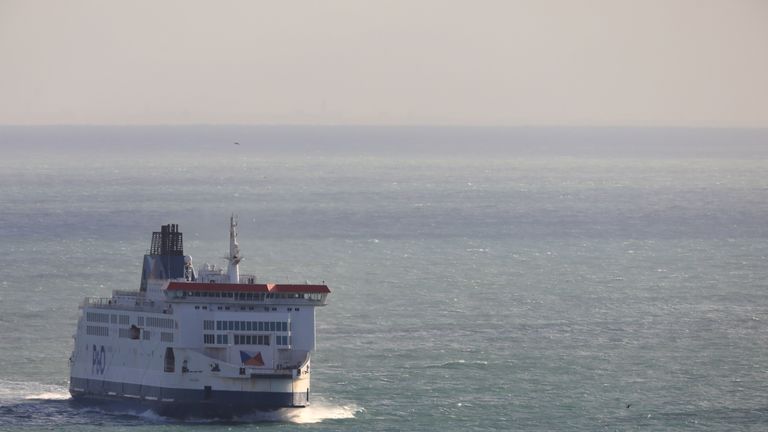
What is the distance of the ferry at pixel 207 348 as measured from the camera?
107 meters

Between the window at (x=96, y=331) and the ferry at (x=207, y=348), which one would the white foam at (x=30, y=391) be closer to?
the ferry at (x=207, y=348)

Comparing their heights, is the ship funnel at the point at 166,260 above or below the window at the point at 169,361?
above

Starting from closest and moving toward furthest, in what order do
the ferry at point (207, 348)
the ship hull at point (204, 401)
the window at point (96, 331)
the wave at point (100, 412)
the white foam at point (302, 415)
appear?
1. the white foam at point (302, 415)
2. the wave at point (100, 412)
3. the ship hull at point (204, 401)
4. the ferry at point (207, 348)
5. the window at point (96, 331)

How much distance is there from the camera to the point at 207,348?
109 m

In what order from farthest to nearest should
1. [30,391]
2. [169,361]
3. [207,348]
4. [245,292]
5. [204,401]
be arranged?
[30,391], [245,292], [169,361], [207,348], [204,401]

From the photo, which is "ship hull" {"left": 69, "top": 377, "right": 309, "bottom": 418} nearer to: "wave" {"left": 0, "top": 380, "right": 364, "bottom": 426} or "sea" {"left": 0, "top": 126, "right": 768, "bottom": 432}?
"wave" {"left": 0, "top": 380, "right": 364, "bottom": 426}

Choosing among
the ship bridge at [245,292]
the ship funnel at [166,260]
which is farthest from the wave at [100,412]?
the ship funnel at [166,260]

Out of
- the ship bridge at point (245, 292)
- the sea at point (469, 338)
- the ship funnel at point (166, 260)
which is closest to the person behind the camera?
the sea at point (469, 338)

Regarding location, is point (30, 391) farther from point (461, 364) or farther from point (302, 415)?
point (461, 364)

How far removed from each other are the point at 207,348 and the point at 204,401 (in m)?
2.91

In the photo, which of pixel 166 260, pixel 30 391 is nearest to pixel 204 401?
pixel 30 391

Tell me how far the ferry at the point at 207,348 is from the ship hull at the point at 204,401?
0.17 feet

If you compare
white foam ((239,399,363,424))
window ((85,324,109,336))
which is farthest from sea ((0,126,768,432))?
window ((85,324,109,336))

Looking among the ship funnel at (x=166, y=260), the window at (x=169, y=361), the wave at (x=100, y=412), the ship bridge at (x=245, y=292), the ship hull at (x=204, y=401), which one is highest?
the ship funnel at (x=166, y=260)
